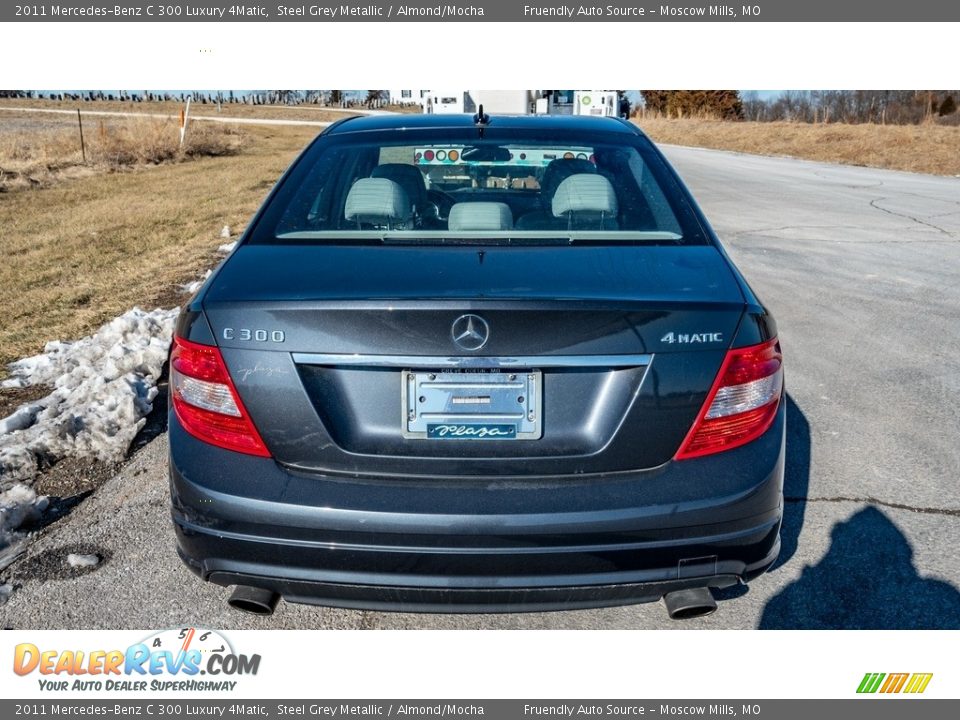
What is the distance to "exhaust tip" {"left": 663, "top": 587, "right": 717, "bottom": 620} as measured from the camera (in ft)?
7.54

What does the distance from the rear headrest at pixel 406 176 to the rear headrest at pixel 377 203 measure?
28 cm

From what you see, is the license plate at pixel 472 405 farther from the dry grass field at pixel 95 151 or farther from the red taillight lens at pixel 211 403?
the dry grass field at pixel 95 151

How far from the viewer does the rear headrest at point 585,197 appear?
2900 millimetres

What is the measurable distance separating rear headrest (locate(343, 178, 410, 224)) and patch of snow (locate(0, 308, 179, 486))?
1976 millimetres

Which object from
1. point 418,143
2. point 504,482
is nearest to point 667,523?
point 504,482

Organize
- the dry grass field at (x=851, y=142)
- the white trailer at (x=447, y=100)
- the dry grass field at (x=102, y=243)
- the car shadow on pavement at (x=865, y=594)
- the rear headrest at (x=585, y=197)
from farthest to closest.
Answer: the dry grass field at (x=851, y=142) < the white trailer at (x=447, y=100) < the dry grass field at (x=102, y=243) < the rear headrest at (x=585, y=197) < the car shadow on pavement at (x=865, y=594)

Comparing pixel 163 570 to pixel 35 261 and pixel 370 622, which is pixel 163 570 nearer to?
pixel 370 622

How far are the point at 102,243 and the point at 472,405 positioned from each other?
9396mm

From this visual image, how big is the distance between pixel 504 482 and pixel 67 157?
2232 cm

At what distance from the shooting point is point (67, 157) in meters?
21.0

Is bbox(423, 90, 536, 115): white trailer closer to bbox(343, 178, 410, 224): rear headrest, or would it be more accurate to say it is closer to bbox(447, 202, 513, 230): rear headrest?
bbox(343, 178, 410, 224): rear headrest

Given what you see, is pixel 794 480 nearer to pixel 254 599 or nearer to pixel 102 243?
pixel 254 599

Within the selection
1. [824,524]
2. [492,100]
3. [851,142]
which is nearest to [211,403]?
[824,524]

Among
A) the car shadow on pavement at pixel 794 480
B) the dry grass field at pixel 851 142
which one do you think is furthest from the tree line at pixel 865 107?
the car shadow on pavement at pixel 794 480
